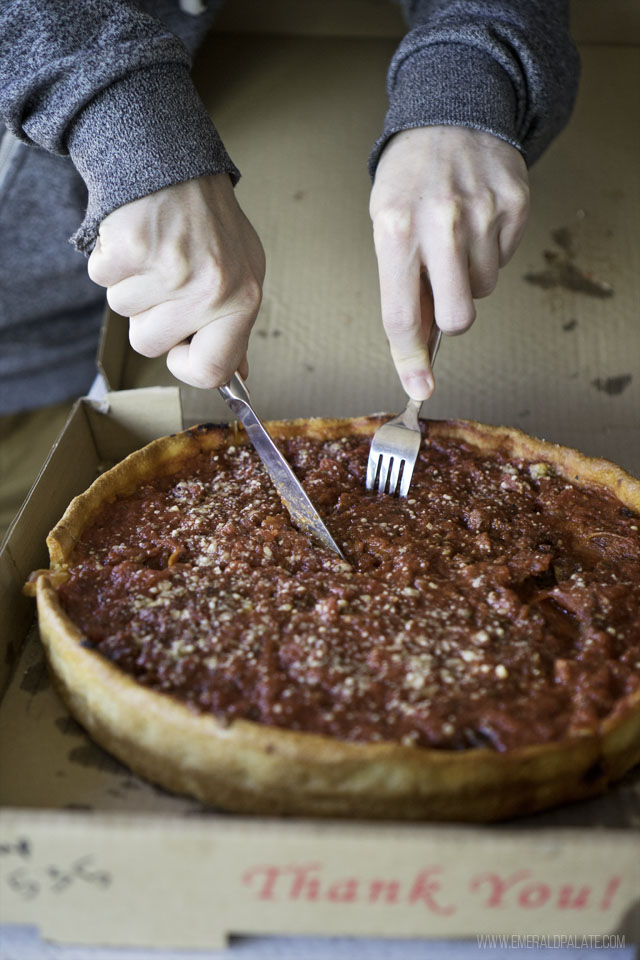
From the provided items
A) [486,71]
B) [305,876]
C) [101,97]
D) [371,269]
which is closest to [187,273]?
[101,97]

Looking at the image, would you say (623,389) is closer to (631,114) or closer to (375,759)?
(631,114)

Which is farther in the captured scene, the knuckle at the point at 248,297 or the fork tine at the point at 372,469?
the fork tine at the point at 372,469

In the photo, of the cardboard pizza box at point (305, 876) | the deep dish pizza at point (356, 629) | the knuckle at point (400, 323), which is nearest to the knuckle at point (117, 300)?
the deep dish pizza at point (356, 629)

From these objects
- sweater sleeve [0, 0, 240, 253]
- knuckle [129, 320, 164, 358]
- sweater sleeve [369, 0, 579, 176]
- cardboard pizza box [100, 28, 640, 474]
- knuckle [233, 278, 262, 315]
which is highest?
sweater sleeve [0, 0, 240, 253]

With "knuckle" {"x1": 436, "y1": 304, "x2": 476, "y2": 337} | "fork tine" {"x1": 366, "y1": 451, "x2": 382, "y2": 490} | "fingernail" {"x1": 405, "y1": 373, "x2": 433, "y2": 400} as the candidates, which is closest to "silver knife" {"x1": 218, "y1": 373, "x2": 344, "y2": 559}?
"fork tine" {"x1": 366, "y1": 451, "x2": 382, "y2": 490}

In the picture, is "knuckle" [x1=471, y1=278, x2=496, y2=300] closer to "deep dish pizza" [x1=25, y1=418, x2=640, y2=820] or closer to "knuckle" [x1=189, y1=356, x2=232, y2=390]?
"deep dish pizza" [x1=25, y1=418, x2=640, y2=820]

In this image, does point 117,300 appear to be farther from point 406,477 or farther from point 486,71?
point 486,71

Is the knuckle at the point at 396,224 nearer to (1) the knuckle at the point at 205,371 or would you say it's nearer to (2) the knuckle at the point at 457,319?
(2) the knuckle at the point at 457,319
